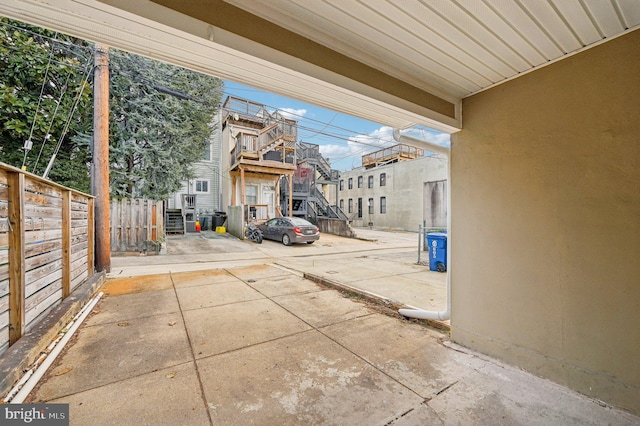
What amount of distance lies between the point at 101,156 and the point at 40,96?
249cm

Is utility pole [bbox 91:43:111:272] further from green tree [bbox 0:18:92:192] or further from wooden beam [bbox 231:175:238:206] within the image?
wooden beam [bbox 231:175:238:206]

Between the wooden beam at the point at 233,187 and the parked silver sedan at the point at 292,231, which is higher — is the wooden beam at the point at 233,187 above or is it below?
above

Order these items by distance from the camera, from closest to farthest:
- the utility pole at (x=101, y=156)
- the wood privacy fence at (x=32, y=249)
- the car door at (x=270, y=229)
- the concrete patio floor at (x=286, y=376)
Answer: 1. the concrete patio floor at (x=286, y=376)
2. the wood privacy fence at (x=32, y=249)
3. the utility pole at (x=101, y=156)
4. the car door at (x=270, y=229)

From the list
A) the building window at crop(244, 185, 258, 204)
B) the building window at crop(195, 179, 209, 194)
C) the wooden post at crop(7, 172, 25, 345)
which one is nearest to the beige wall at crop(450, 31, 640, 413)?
the wooden post at crop(7, 172, 25, 345)

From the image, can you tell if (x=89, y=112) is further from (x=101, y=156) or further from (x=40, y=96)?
(x=101, y=156)

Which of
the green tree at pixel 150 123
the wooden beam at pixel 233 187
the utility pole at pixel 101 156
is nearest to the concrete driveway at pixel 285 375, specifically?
the utility pole at pixel 101 156

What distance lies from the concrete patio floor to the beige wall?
301 millimetres

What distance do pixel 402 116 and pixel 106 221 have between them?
6777 mm

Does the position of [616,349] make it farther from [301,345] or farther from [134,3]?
[134,3]

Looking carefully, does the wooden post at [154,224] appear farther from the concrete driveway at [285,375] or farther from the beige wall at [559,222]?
the beige wall at [559,222]

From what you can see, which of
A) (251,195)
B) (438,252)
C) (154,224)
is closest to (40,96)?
(154,224)

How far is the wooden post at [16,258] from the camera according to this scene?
2.32 meters

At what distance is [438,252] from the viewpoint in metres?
6.50

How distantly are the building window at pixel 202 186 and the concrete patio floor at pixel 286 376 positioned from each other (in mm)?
15619
